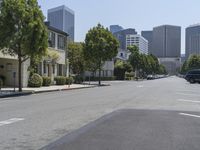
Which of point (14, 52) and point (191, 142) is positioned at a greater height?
point (14, 52)

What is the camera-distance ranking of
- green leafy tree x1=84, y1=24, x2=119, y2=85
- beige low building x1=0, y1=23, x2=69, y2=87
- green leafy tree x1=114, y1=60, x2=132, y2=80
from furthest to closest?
green leafy tree x1=114, y1=60, x2=132, y2=80
green leafy tree x1=84, y1=24, x2=119, y2=85
beige low building x1=0, y1=23, x2=69, y2=87

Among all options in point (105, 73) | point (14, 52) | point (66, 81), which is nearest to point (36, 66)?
point (66, 81)

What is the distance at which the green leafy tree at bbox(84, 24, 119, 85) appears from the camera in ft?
209

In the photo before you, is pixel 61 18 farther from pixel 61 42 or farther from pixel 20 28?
pixel 20 28

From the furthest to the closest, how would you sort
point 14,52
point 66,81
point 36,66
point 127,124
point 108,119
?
point 66,81
point 36,66
point 14,52
point 108,119
point 127,124

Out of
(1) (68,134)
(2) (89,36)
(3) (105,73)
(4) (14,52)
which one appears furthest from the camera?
(3) (105,73)

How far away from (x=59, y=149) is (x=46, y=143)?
0.94 metres

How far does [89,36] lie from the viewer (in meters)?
65.2

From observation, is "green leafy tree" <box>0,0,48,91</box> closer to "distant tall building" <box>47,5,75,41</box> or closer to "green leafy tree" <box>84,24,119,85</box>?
"green leafy tree" <box>84,24,119,85</box>

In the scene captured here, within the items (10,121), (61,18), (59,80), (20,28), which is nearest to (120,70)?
(61,18)

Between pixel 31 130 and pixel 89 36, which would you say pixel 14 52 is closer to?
pixel 31 130

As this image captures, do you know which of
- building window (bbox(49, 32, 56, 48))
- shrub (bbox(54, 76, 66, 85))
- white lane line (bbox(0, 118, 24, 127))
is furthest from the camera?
building window (bbox(49, 32, 56, 48))

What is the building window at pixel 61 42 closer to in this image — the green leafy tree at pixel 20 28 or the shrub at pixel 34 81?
the shrub at pixel 34 81

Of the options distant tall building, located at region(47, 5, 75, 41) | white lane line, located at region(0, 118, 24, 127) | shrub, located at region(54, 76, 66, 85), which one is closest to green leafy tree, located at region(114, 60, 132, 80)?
distant tall building, located at region(47, 5, 75, 41)
